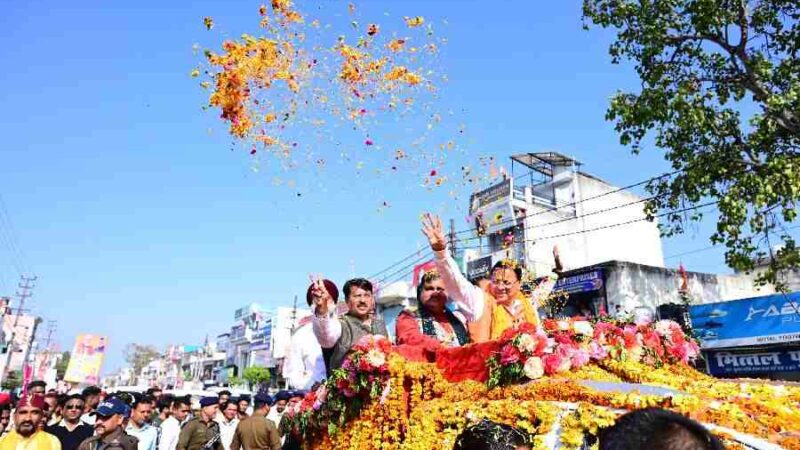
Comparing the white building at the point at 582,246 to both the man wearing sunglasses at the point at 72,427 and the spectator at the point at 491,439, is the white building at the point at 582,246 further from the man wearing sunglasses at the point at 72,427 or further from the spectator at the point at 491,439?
the spectator at the point at 491,439

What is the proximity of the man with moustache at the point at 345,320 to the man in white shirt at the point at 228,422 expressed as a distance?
494cm

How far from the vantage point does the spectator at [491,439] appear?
2.08 metres

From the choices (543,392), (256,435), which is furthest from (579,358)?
(256,435)

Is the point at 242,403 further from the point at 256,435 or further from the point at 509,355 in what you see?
the point at 509,355

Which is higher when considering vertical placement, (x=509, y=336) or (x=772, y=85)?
(x=772, y=85)

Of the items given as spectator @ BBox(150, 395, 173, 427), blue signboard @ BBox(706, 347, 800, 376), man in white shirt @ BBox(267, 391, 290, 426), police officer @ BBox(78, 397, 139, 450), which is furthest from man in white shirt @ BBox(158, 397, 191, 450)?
blue signboard @ BBox(706, 347, 800, 376)

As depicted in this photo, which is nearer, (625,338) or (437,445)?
(437,445)

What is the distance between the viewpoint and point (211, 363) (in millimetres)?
71188

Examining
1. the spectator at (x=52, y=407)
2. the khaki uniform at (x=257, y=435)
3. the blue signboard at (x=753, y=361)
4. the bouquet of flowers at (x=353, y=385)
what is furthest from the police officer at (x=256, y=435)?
the blue signboard at (x=753, y=361)

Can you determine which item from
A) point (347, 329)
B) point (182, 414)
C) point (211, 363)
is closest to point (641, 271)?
point (182, 414)

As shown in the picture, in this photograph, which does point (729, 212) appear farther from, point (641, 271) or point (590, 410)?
point (641, 271)

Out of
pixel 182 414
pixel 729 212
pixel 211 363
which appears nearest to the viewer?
pixel 729 212

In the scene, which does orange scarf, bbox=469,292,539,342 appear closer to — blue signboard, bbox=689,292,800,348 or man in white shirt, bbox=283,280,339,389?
man in white shirt, bbox=283,280,339,389

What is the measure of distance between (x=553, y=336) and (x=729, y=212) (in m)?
6.09
